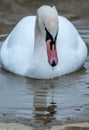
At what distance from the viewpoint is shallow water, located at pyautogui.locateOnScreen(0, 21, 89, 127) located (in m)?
6.56

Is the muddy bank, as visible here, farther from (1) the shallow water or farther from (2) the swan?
(2) the swan

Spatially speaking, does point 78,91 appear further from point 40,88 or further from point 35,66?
point 35,66

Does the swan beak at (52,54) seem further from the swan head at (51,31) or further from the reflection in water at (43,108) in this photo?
the reflection in water at (43,108)

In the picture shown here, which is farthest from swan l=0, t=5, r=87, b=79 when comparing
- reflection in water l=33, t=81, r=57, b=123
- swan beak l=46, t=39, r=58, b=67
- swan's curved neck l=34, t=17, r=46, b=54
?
reflection in water l=33, t=81, r=57, b=123

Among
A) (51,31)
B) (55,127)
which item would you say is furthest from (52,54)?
(55,127)

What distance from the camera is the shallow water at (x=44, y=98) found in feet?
21.5

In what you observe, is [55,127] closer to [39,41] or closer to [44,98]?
[44,98]

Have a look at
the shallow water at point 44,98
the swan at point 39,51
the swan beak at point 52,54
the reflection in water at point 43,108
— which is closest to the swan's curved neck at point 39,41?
the swan at point 39,51

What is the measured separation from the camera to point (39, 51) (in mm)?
8617

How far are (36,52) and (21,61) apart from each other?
0.23 meters

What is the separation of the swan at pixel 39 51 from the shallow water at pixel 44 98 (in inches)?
5.0

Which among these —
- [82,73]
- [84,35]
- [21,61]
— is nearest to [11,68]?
[21,61]

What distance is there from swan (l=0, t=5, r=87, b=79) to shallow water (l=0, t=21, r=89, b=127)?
13 centimetres

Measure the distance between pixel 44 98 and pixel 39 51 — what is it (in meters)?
1.46
